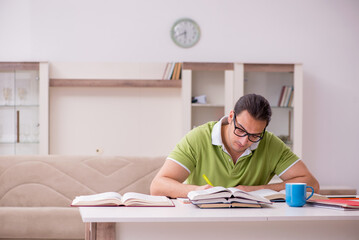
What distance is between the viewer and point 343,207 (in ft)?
5.98

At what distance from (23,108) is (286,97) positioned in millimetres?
2641

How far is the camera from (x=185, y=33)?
17.6 ft

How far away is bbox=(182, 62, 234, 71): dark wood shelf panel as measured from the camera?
16.6 ft

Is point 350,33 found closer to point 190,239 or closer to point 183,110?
point 183,110

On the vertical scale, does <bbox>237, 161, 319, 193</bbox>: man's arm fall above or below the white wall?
below

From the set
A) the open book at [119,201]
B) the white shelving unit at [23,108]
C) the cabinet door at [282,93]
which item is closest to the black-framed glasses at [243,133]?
the open book at [119,201]

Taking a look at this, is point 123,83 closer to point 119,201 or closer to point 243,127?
point 243,127

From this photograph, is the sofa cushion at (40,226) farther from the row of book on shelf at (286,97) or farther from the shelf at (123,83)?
the row of book on shelf at (286,97)

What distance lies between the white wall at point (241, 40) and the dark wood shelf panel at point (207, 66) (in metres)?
0.32

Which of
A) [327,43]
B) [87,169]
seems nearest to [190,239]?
[87,169]

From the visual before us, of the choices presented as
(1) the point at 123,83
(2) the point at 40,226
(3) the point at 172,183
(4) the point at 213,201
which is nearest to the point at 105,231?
(4) the point at 213,201

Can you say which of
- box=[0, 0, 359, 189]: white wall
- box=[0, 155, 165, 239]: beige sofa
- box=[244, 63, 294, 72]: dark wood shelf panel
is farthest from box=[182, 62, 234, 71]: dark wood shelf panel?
box=[0, 155, 165, 239]: beige sofa

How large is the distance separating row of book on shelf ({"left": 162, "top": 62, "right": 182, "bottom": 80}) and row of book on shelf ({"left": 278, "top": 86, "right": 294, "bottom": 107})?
→ 1064 mm

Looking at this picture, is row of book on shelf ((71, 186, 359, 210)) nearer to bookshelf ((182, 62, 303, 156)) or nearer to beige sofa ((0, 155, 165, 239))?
beige sofa ((0, 155, 165, 239))
